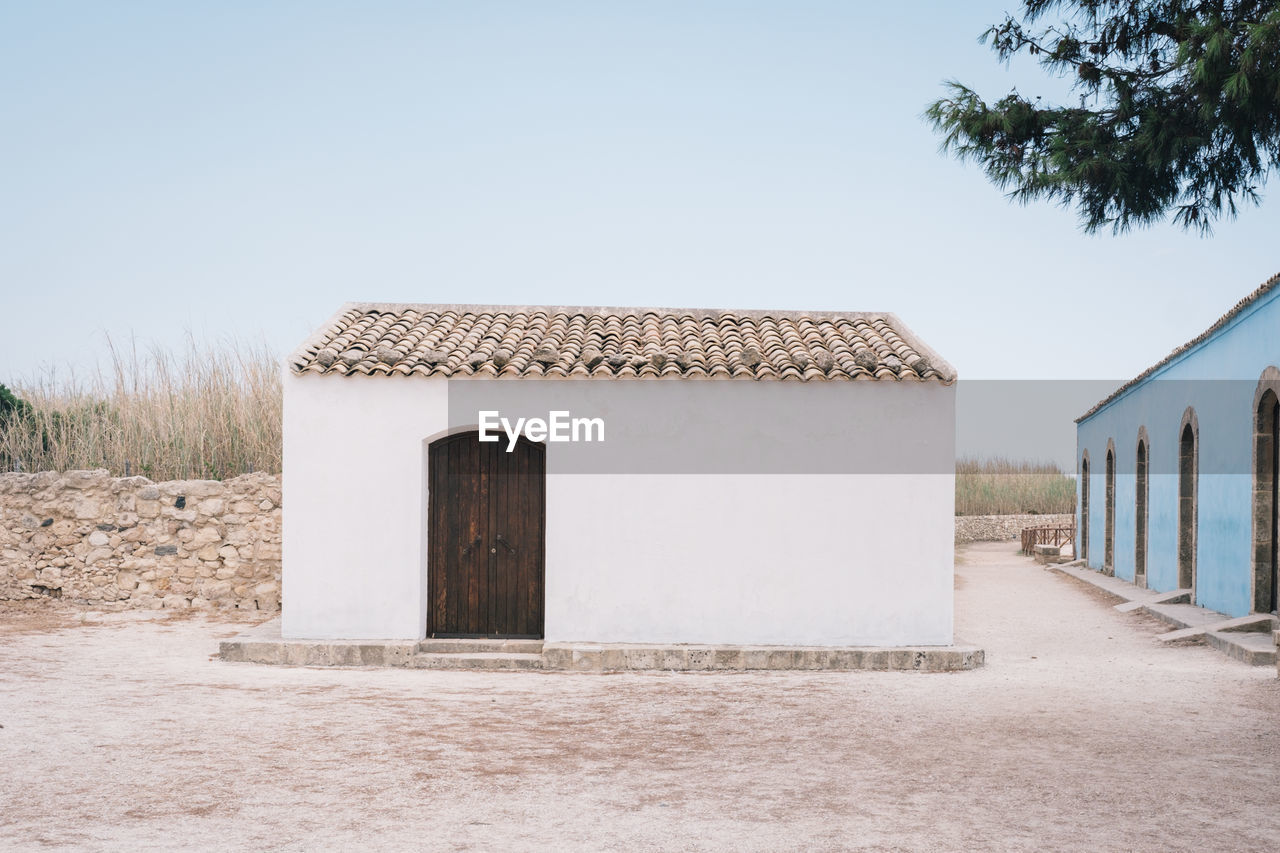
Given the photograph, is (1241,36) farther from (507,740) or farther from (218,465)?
(218,465)

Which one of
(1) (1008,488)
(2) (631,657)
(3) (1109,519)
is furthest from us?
(1) (1008,488)

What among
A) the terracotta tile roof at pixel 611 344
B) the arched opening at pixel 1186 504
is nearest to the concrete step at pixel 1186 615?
the arched opening at pixel 1186 504

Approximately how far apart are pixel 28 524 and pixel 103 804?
9.96 meters

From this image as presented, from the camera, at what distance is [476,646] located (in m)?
10.9

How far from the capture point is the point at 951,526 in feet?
35.7

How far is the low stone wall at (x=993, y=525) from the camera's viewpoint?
35531 mm

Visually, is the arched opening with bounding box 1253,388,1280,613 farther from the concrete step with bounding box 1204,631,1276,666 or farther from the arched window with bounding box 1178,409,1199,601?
the arched window with bounding box 1178,409,1199,601

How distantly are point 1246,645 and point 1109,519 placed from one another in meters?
13.0

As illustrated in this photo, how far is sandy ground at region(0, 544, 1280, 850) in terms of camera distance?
534cm

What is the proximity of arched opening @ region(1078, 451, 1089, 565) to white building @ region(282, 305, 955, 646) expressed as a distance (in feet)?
57.6

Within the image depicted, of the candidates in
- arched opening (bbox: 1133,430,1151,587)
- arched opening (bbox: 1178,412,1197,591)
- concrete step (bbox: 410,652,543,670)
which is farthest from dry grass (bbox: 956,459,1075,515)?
concrete step (bbox: 410,652,543,670)

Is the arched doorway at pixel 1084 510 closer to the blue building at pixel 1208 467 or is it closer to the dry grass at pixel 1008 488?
the blue building at pixel 1208 467

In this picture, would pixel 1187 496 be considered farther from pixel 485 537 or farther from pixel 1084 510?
pixel 485 537

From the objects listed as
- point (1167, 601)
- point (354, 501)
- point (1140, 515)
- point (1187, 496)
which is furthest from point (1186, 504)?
point (354, 501)
